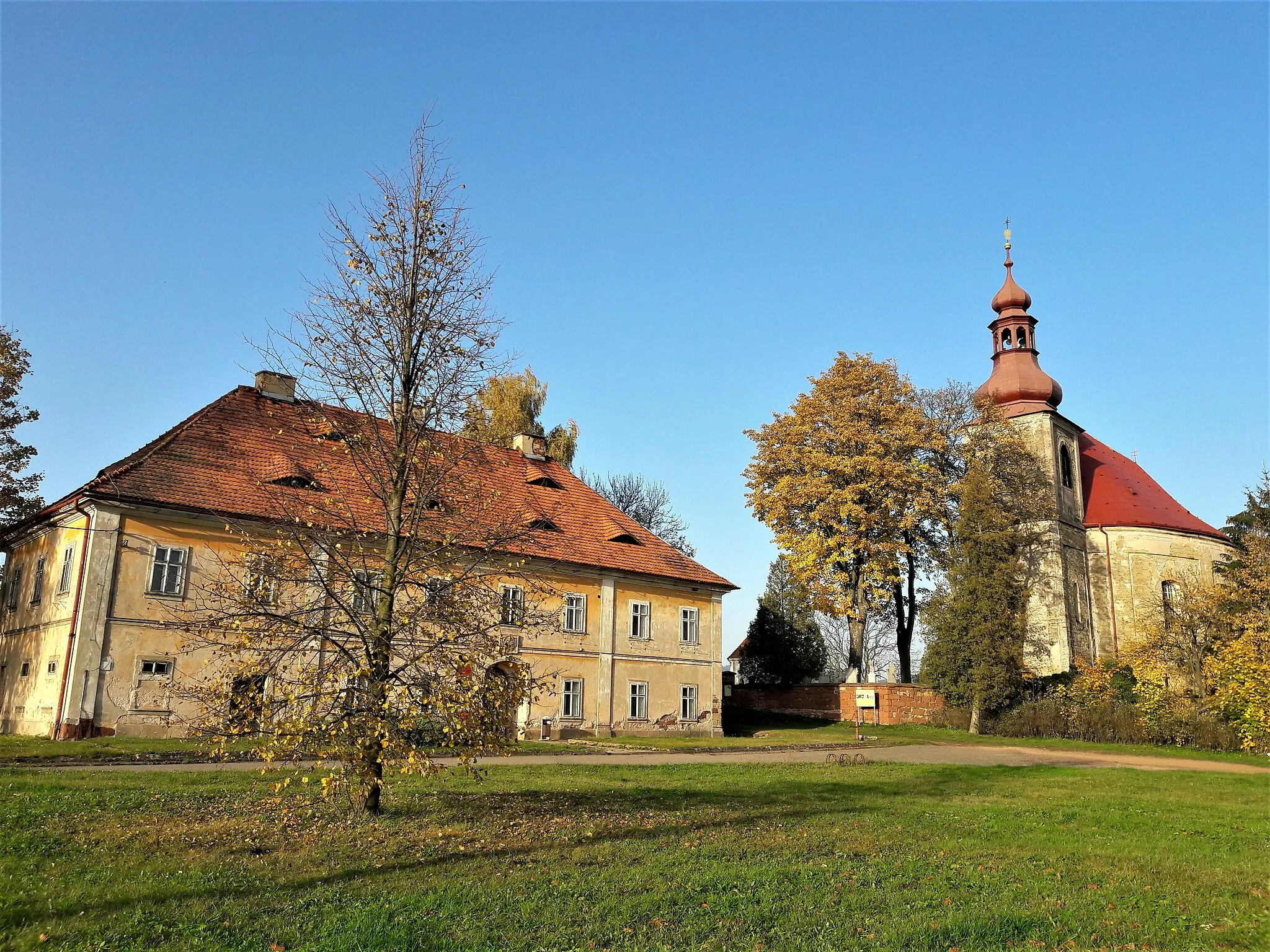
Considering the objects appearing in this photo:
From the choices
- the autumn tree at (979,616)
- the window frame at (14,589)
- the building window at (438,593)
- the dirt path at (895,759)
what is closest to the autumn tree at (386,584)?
the building window at (438,593)

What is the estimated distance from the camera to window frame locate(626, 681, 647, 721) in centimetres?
3112

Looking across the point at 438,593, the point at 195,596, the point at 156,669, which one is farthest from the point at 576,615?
the point at 438,593

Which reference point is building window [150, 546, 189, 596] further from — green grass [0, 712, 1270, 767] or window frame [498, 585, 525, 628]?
window frame [498, 585, 525, 628]

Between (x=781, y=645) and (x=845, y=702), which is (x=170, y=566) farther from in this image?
(x=781, y=645)

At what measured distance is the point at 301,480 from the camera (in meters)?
24.4

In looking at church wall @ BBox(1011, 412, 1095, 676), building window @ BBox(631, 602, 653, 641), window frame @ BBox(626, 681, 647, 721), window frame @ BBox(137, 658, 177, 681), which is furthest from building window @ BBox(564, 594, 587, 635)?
church wall @ BBox(1011, 412, 1095, 676)

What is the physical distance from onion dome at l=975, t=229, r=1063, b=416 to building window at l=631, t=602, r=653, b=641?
82.3 ft

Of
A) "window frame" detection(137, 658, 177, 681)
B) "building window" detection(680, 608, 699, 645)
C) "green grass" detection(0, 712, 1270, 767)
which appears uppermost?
"building window" detection(680, 608, 699, 645)

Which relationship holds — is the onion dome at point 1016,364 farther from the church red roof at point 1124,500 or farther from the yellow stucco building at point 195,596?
the yellow stucco building at point 195,596

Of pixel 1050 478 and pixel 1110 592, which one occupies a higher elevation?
pixel 1050 478

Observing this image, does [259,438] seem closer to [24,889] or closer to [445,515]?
[445,515]

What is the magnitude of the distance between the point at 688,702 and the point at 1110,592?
27.7m

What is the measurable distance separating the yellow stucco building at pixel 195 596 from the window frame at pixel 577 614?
0.05m

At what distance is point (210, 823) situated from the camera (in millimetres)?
10141
